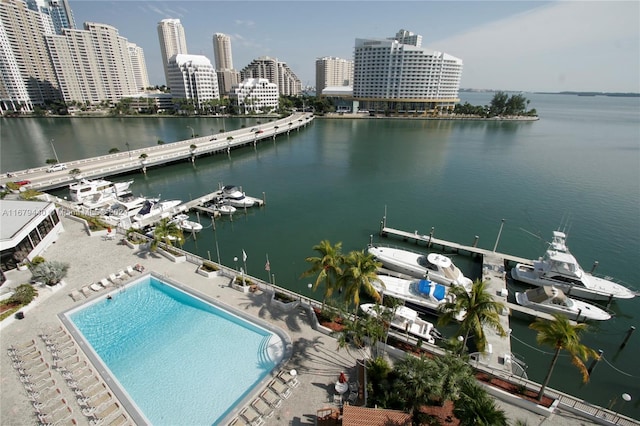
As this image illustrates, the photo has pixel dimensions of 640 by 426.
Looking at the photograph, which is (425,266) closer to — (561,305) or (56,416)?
(561,305)

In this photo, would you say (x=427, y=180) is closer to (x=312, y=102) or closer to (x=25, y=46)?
(x=312, y=102)

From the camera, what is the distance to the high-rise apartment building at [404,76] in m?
185

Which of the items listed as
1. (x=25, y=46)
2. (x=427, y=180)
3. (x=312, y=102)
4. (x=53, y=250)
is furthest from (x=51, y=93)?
(x=427, y=180)

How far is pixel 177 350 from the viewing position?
68.2ft

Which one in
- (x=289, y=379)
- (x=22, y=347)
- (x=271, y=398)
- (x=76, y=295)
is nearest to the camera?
(x=271, y=398)

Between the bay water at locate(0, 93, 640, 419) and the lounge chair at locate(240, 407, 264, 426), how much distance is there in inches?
572

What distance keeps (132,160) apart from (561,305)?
8401cm

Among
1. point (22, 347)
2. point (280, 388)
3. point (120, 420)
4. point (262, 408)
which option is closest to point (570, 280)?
point (280, 388)

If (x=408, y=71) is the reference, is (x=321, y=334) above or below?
below

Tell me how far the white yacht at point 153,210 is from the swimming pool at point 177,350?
20.1 meters

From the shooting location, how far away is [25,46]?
184625mm

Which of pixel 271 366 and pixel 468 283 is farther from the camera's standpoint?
pixel 468 283

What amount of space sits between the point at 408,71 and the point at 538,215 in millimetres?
165056

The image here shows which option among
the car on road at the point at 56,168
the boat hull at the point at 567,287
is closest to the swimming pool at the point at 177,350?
the boat hull at the point at 567,287
